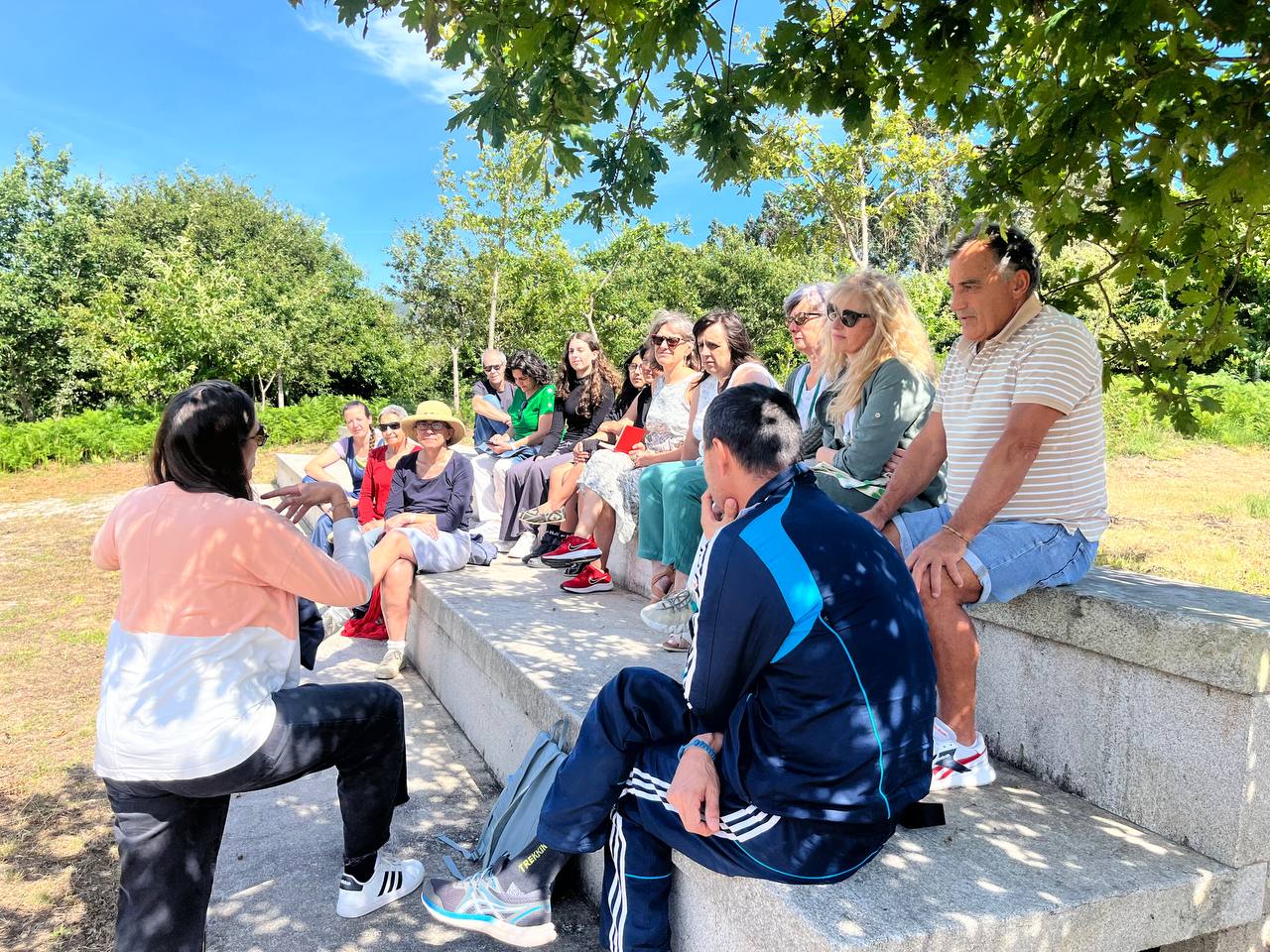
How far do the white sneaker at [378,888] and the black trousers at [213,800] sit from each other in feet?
0.49

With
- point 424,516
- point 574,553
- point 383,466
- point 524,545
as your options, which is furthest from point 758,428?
point 383,466

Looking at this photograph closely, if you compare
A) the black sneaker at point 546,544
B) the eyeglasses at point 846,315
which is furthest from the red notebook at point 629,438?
the eyeglasses at point 846,315

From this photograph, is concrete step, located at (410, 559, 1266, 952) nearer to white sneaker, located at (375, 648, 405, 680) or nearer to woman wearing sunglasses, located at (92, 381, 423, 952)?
woman wearing sunglasses, located at (92, 381, 423, 952)

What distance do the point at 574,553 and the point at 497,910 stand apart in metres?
3.14

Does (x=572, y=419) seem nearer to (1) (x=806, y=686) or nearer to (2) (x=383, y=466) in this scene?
(2) (x=383, y=466)

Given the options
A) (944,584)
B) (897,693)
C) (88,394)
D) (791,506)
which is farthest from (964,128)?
(88,394)

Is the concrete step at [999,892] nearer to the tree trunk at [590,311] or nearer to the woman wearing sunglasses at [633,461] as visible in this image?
the woman wearing sunglasses at [633,461]

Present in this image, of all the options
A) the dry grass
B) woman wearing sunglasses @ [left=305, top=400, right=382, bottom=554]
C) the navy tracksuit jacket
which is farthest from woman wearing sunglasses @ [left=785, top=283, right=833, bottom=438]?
woman wearing sunglasses @ [left=305, top=400, right=382, bottom=554]

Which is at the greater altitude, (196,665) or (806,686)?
(806,686)

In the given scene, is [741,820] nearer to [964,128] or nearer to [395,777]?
[395,777]

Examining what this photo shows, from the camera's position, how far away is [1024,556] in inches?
106

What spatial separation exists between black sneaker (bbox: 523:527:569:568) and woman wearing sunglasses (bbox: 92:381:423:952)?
3.75 meters

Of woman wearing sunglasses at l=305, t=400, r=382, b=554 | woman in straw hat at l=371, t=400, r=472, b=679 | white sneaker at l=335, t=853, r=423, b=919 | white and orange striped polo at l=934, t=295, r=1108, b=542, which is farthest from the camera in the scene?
woman wearing sunglasses at l=305, t=400, r=382, b=554

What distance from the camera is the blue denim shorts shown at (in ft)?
8.71
